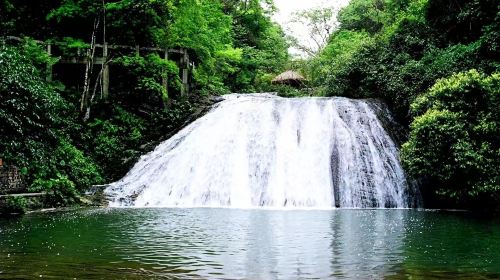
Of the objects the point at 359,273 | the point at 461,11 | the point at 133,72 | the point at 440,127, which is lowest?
the point at 359,273

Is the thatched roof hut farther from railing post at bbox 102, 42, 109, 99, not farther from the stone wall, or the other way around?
the stone wall

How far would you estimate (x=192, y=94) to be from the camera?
2439 centimetres

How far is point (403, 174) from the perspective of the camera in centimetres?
1750

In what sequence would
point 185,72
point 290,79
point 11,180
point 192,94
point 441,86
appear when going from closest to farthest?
1. point 11,180
2. point 441,86
3. point 185,72
4. point 192,94
5. point 290,79

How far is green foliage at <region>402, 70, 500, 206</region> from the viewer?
1396cm

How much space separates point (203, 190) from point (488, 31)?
12.3m

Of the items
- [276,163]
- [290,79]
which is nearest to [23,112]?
[276,163]

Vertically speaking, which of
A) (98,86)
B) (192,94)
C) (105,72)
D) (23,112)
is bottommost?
(23,112)

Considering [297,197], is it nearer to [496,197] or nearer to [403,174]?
[403,174]

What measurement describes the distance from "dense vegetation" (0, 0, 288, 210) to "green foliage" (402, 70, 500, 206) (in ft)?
35.3

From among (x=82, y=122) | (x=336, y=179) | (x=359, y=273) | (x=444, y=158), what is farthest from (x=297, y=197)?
(x=359, y=273)

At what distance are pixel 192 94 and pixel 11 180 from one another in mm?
11735

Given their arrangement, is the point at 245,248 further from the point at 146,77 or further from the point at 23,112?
the point at 146,77

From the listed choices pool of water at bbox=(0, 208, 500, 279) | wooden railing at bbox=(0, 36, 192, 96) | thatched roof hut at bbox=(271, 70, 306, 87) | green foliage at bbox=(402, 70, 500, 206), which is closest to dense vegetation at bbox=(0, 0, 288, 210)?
wooden railing at bbox=(0, 36, 192, 96)
